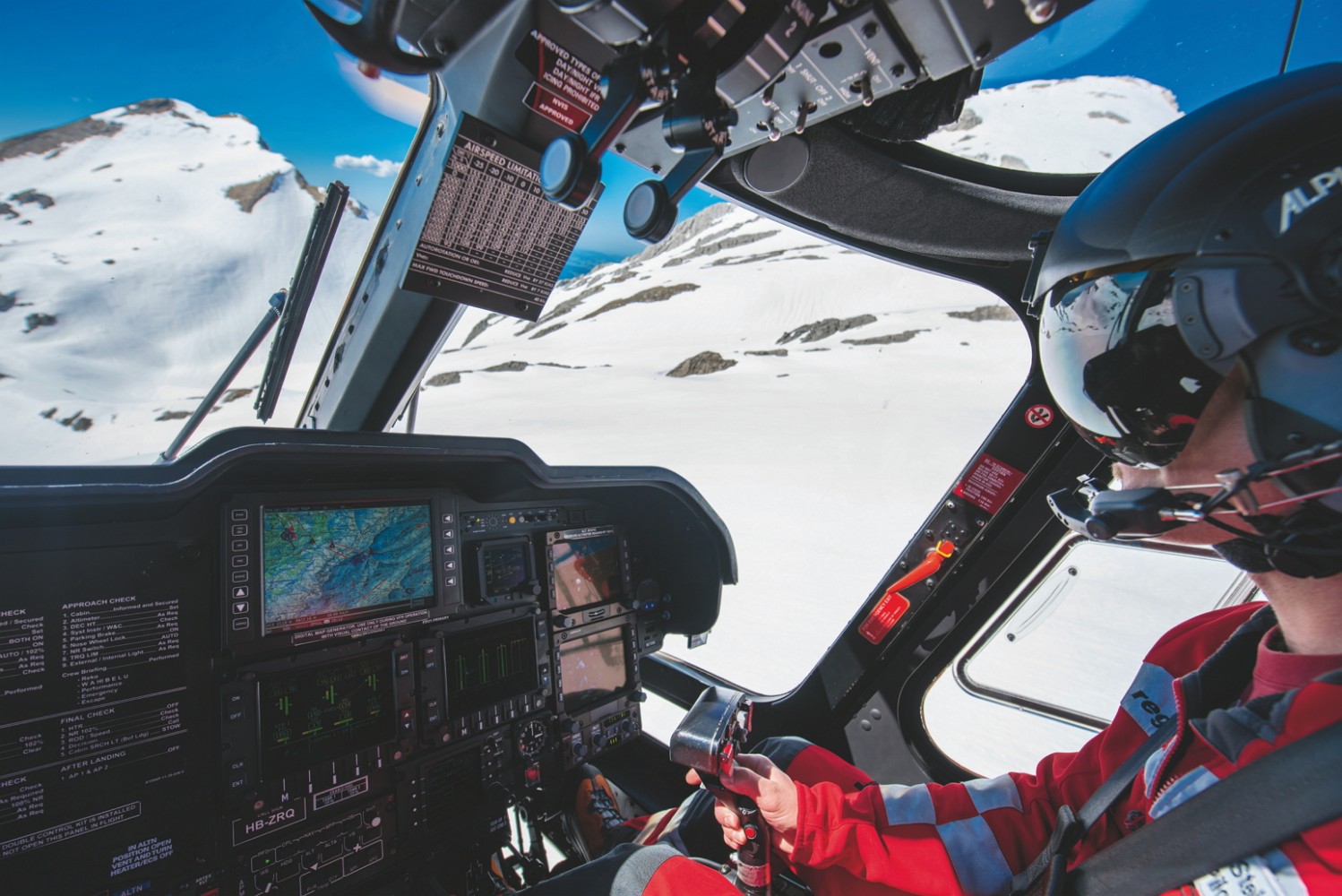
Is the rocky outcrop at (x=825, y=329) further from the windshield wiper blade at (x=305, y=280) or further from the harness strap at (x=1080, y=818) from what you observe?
the harness strap at (x=1080, y=818)

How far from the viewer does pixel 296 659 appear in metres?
1.61

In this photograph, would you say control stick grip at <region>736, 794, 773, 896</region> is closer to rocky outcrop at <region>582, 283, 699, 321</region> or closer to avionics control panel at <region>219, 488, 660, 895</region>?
avionics control panel at <region>219, 488, 660, 895</region>

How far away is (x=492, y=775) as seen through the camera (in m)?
2.02

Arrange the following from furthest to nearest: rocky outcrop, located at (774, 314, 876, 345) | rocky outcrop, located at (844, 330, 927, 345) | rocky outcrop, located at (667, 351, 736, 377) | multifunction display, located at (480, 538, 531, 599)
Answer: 1. rocky outcrop, located at (774, 314, 876, 345)
2. rocky outcrop, located at (844, 330, 927, 345)
3. rocky outcrop, located at (667, 351, 736, 377)
4. multifunction display, located at (480, 538, 531, 599)

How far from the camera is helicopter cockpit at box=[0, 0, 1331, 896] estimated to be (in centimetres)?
113

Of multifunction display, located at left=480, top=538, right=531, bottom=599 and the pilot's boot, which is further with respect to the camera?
the pilot's boot

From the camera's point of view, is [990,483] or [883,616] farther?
[883,616]

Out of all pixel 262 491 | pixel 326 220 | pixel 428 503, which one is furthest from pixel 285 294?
pixel 428 503

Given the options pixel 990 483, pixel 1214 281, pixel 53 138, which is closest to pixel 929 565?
pixel 990 483

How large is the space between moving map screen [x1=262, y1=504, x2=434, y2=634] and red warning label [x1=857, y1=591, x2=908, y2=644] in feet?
5.32

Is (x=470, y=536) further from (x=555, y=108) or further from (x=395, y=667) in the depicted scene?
(x=555, y=108)

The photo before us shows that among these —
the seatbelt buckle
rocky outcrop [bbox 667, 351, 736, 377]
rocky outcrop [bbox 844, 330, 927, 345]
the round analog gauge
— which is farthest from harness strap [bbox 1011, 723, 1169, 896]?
rocky outcrop [bbox 844, 330, 927, 345]

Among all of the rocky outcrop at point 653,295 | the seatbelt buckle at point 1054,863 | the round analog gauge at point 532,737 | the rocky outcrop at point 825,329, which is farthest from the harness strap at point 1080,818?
the rocky outcrop at point 653,295

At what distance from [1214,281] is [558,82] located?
118 cm
